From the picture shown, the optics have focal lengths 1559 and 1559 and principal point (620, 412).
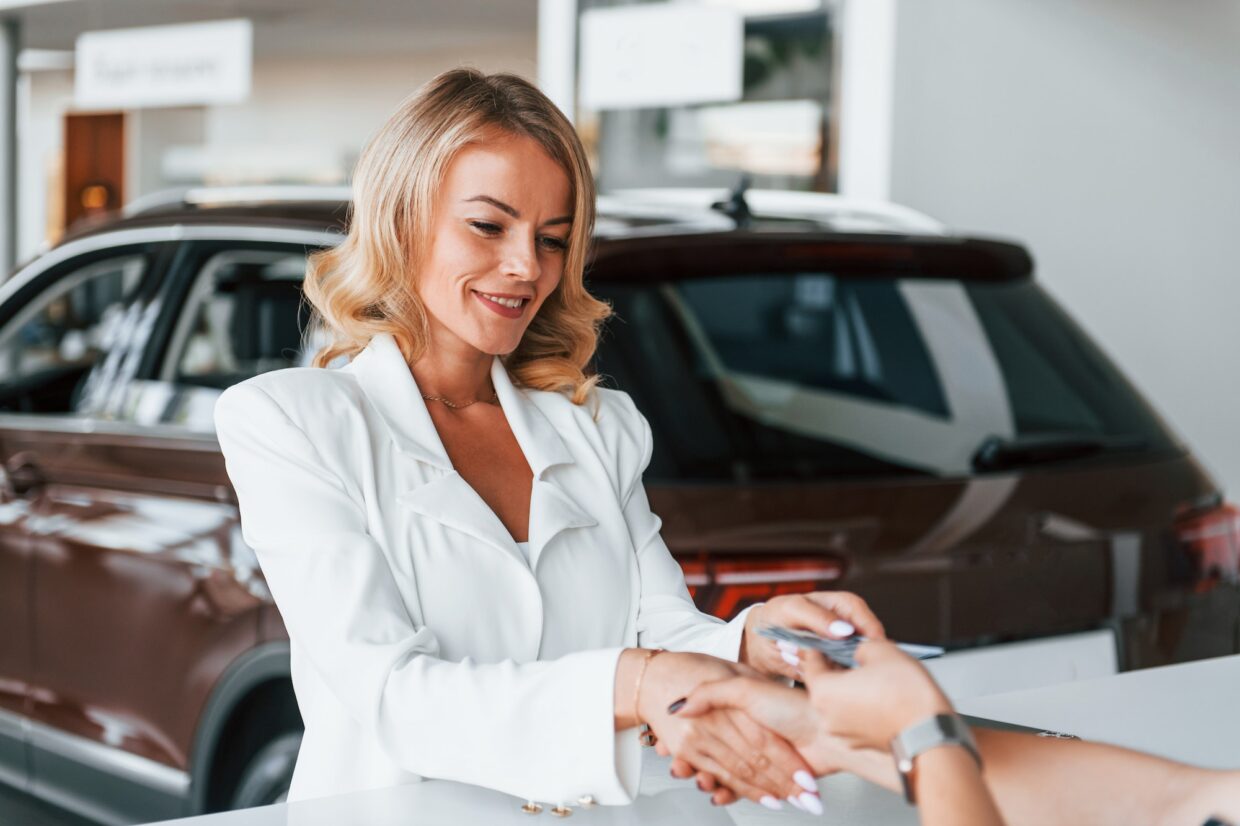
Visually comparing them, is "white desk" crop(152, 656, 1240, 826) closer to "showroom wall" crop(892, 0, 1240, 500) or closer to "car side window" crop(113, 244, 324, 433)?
"car side window" crop(113, 244, 324, 433)

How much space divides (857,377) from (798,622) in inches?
78.2

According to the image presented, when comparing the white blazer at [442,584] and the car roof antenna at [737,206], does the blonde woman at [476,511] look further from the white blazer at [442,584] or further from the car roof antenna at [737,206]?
the car roof antenna at [737,206]

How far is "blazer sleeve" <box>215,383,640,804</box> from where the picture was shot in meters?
1.63

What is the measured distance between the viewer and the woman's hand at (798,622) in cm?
168

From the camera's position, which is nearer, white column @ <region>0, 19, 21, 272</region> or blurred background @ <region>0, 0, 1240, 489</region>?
blurred background @ <region>0, 0, 1240, 489</region>

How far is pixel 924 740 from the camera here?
1.34 m

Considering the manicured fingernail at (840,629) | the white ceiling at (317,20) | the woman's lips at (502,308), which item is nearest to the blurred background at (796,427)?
the woman's lips at (502,308)

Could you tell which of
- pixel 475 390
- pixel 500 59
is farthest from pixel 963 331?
pixel 500 59

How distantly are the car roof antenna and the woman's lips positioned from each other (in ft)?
4.13

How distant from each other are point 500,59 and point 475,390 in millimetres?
10295

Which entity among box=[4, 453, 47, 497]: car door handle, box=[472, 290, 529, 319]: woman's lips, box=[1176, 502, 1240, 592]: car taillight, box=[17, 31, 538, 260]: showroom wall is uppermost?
box=[17, 31, 538, 260]: showroom wall

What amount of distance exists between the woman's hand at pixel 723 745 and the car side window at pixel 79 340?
256 cm

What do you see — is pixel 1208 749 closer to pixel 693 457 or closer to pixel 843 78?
pixel 693 457

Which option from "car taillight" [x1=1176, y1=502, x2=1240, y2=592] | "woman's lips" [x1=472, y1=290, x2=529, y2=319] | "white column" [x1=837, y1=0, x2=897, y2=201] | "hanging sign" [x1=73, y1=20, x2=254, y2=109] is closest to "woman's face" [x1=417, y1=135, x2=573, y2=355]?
"woman's lips" [x1=472, y1=290, x2=529, y2=319]
